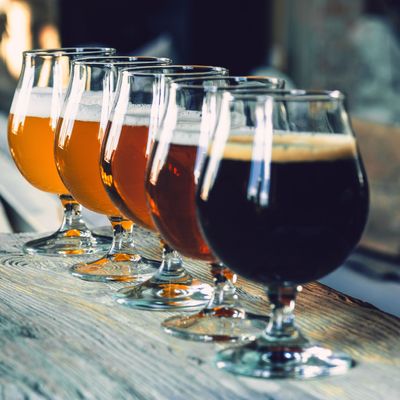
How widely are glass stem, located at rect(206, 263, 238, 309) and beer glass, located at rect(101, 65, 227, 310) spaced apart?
0.05 metres

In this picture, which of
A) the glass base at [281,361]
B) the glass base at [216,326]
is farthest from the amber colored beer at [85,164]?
the glass base at [281,361]

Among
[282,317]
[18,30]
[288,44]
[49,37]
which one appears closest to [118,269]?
[282,317]

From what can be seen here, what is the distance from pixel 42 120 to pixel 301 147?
483mm

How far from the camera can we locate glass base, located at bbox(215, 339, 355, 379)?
2.25 feet

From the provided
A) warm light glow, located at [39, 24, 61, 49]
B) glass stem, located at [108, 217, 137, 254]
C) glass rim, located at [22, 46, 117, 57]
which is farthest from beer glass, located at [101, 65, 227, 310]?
warm light glow, located at [39, 24, 61, 49]

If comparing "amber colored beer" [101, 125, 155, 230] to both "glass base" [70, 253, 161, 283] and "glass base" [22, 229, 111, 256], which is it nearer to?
"glass base" [70, 253, 161, 283]

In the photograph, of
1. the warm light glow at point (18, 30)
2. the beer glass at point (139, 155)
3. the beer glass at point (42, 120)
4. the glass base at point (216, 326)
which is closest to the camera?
the glass base at point (216, 326)

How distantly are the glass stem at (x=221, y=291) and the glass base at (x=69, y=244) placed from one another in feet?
0.97

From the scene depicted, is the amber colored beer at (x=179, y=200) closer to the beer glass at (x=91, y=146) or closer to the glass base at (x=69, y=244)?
the beer glass at (x=91, y=146)

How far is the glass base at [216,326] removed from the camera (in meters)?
0.78

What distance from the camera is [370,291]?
206 centimetres

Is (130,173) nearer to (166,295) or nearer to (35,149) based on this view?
(166,295)

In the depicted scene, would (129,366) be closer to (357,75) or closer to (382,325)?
(382,325)

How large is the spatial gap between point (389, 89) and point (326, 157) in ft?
11.8
